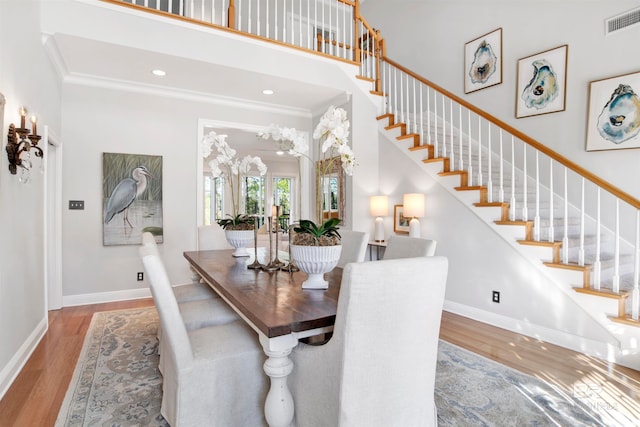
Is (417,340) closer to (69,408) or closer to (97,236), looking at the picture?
(69,408)

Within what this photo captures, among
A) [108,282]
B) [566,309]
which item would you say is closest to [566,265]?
[566,309]

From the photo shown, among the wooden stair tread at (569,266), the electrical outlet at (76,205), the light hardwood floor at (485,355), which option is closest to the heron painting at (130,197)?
the electrical outlet at (76,205)

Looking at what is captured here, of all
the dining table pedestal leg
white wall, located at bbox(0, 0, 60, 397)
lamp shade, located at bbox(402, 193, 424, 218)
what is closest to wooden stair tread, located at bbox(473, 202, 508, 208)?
lamp shade, located at bbox(402, 193, 424, 218)

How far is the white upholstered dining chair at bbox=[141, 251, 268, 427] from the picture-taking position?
1.42 metres

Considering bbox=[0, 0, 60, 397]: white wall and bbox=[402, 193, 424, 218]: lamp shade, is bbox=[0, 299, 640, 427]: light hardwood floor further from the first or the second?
bbox=[402, 193, 424, 218]: lamp shade

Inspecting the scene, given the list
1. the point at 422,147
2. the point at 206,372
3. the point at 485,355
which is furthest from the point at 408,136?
the point at 206,372

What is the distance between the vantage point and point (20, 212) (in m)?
2.51

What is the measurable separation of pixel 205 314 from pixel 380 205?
2.99 m

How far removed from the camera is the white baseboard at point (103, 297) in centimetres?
392

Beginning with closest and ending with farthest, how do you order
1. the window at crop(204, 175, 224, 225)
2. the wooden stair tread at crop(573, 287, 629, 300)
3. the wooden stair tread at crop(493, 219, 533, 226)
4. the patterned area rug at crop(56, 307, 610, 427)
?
the patterned area rug at crop(56, 307, 610, 427) → the wooden stair tread at crop(573, 287, 629, 300) → the wooden stair tread at crop(493, 219, 533, 226) → the window at crop(204, 175, 224, 225)

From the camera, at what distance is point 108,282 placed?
410cm

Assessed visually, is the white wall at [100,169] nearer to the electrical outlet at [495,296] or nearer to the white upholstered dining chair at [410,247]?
the white upholstered dining chair at [410,247]

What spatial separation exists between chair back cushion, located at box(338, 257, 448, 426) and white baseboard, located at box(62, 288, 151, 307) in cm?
382

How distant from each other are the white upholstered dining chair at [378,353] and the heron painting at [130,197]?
351cm
